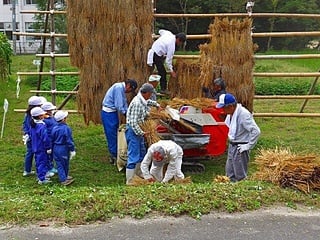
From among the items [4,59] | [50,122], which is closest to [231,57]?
[50,122]

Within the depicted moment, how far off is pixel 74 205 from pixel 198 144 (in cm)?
352

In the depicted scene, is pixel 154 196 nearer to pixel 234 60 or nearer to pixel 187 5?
pixel 234 60

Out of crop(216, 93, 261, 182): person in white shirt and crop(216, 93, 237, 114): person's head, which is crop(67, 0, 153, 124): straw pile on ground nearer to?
crop(216, 93, 261, 182): person in white shirt

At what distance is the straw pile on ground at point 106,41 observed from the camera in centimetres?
900

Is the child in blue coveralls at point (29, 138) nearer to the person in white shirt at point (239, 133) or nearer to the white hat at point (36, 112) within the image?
the white hat at point (36, 112)

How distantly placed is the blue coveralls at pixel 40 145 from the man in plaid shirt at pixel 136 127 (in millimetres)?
1204

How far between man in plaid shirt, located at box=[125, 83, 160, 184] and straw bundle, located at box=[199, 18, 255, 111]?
6.09ft

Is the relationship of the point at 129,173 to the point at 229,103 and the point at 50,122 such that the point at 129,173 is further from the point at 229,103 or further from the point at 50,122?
the point at 229,103

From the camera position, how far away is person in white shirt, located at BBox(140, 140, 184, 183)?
7062mm

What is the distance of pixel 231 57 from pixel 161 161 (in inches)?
113

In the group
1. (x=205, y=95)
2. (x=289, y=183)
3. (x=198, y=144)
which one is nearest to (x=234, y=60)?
(x=205, y=95)

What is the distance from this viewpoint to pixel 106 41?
29.8 ft

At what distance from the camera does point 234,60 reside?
9.15 m

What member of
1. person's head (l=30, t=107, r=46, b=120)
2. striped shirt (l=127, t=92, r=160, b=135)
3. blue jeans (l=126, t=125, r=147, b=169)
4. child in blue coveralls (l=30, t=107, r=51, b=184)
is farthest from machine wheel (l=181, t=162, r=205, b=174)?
person's head (l=30, t=107, r=46, b=120)
